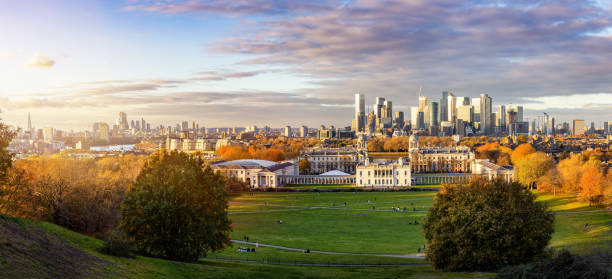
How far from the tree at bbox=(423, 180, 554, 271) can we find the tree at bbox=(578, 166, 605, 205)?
3530 cm

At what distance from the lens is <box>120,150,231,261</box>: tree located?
3000 centimetres

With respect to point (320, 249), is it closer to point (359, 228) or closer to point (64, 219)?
point (359, 228)

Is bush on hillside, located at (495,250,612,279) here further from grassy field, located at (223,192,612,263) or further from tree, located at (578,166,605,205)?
tree, located at (578,166,605,205)

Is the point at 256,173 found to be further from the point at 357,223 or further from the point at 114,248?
the point at 114,248

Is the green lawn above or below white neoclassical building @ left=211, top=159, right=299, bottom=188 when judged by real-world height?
below

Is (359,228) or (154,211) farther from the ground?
(154,211)

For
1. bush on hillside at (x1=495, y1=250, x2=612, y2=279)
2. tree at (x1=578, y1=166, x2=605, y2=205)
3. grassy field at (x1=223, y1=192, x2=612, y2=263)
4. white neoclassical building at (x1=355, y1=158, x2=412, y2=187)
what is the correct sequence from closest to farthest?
bush on hillside at (x1=495, y1=250, x2=612, y2=279)
grassy field at (x1=223, y1=192, x2=612, y2=263)
tree at (x1=578, y1=166, x2=605, y2=205)
white neoclassical building at (x1=355, y1=158, x2=412, y2=187)

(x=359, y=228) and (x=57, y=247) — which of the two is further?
(x=359, y=228)

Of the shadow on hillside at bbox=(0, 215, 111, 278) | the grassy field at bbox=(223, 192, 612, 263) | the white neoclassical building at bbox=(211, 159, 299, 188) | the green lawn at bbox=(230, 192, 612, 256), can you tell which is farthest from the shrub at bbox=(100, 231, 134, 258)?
the white neoclassical building at bbox=(211, 159, 299, 188)

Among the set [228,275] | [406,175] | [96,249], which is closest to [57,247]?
[96,249]

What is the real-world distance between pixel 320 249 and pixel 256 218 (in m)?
19.0

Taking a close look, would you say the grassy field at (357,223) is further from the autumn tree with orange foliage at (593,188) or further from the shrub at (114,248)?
the shrub at (114,248)

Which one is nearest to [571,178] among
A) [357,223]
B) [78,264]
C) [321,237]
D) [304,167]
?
[357,223]

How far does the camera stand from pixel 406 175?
110m
